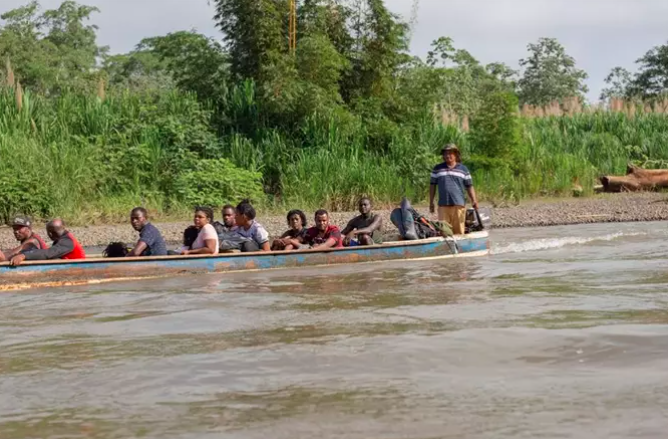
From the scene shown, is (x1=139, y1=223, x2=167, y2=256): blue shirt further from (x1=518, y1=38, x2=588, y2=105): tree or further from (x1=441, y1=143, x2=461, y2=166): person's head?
(x1=518, y1=38, x2=588, y2=105): tree

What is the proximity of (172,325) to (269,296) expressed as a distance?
1.83 m

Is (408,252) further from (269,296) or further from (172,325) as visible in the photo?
(172,325)

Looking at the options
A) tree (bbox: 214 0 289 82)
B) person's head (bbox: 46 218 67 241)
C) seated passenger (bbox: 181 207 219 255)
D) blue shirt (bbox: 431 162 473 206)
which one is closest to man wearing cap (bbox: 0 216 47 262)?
person's head (bbox: 46 218 67 241)

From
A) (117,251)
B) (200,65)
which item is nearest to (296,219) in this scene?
(117,251)

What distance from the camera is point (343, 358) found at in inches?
281

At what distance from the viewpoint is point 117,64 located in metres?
43.3

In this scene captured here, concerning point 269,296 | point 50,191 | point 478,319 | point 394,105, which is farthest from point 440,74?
point 478,319

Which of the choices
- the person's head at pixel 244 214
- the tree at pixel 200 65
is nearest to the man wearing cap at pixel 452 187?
the person's head at pixel 244 214

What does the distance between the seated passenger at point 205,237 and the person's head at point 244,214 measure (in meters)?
0.48

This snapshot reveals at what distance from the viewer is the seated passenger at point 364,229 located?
13.1 metres

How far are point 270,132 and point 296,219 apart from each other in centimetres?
897

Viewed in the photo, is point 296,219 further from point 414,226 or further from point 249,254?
point 414,226

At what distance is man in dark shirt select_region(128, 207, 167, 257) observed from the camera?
1155cm

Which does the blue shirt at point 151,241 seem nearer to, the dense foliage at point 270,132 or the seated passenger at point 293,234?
the seated passenger at point 293,234
